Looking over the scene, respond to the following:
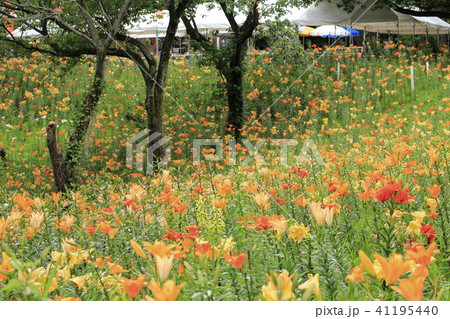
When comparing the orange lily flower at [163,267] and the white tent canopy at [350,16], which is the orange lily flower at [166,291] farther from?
the white tent canopy at [350,16]

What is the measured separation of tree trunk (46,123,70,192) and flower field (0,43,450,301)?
1.76ft

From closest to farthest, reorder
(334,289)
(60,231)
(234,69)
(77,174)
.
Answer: (334,289), (60,231), (77,174), (234,69)

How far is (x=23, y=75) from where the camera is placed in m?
14.1

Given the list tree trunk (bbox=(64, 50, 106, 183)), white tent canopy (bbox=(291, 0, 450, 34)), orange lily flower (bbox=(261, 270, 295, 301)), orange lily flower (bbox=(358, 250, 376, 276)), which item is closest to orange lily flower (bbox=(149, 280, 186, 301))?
orange lily flower (bbox=(261, 270, 295, 301))

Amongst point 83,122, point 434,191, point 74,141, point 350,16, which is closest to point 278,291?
point 434,191

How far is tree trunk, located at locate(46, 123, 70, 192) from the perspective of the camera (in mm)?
6766

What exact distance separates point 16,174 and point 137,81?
5.23 meters

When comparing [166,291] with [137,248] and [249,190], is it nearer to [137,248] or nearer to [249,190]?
[137,248]

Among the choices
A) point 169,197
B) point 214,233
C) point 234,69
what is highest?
point 234,69

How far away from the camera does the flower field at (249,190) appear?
1527mm

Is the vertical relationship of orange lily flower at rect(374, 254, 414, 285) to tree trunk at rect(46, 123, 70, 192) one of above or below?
above

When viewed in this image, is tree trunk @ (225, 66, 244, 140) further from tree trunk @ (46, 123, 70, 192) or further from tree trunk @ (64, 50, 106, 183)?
tree trunk @ (46, 123, 70, 192)
